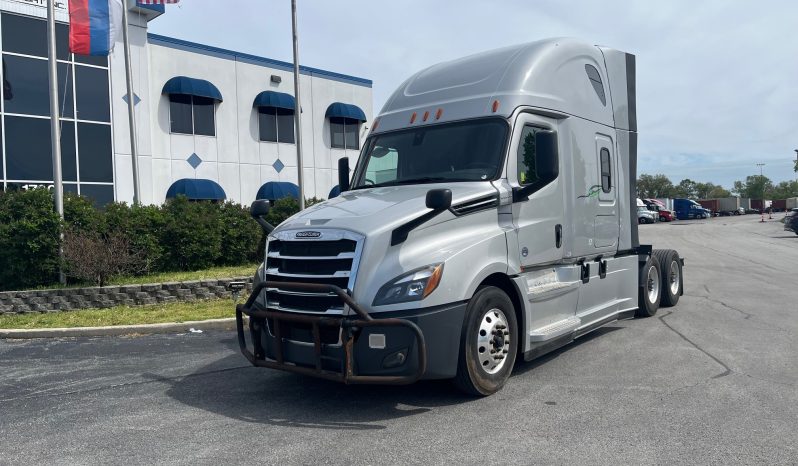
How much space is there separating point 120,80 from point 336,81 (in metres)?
10.5

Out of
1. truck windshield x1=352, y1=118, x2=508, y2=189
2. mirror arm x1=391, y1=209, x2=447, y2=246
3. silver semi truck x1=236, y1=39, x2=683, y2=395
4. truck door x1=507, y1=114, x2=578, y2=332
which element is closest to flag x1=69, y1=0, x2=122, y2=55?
silver semi truck x1=236, y1=39, x2=683, y2=395

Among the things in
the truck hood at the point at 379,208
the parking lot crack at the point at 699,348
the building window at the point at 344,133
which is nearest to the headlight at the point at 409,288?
the truck hood at the point at 379,208

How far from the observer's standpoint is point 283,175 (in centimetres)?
2850

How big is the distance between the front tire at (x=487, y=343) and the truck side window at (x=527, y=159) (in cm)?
129

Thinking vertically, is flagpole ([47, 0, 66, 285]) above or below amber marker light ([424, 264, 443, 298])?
above

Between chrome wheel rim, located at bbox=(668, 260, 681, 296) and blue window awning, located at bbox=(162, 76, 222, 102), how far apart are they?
19.2 meters

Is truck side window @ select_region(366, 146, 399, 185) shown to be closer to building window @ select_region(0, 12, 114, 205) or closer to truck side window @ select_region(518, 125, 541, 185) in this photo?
truck side window @ select_region(518, 125, 541, 185)

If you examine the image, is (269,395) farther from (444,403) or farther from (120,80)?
(120,80)

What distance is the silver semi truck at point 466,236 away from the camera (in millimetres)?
5031

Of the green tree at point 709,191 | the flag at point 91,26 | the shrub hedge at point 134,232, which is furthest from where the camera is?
the green tree at point 709,191

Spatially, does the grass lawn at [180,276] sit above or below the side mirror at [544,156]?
below

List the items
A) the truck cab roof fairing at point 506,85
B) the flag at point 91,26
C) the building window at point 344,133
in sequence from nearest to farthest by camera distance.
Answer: the truck cab roof fairing at point 506,85, the flag at point 91,26, the building window at point 344,133

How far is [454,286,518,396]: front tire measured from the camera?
530 cm

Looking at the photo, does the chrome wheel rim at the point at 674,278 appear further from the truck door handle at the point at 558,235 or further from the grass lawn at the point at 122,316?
the grass lawn at the point at 122,316
